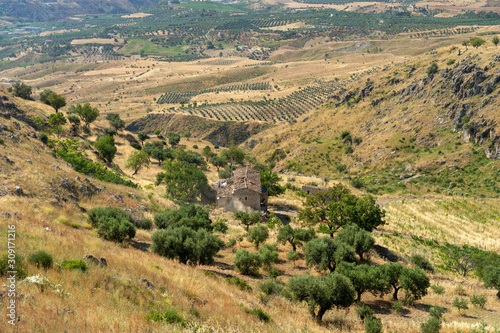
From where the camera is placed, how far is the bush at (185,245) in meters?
23.3

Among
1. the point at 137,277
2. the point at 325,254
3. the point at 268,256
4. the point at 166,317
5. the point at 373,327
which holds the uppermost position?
the point at 166,317

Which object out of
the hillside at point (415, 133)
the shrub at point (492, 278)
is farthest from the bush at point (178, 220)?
the hillside at point (415, 133)

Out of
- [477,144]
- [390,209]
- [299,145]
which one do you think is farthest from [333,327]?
[299,145]

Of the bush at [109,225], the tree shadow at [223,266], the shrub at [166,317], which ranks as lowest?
the tree shadow at [223,266]

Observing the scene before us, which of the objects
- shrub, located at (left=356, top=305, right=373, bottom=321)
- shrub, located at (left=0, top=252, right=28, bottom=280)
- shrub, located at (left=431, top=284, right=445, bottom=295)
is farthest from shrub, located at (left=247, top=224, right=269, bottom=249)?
shrub, located at (left=0, top=252, right=28, bottom=280)

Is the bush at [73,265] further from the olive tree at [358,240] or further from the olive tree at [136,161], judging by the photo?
the olive tree at [136,161]

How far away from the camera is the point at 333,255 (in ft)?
88.5

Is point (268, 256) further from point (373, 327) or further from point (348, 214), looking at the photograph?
point (348, 214)

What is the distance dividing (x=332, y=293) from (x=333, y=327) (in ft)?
5.67

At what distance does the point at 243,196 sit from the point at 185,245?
1034 inches

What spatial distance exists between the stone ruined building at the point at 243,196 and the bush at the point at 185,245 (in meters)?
23.9

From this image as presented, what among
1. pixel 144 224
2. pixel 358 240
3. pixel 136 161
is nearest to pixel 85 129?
pixel 136 161

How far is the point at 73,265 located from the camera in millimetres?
13305

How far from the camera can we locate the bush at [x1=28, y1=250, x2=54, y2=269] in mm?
12805
